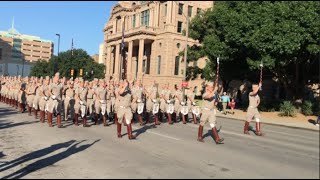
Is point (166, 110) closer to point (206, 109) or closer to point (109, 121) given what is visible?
point (109, 121)

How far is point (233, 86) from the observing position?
2397 inches

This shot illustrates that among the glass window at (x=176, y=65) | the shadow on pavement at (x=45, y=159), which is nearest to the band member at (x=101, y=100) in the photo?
the shadow on pavement at (x=45, y=159)

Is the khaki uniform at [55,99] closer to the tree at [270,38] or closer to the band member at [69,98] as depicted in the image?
the band member at [69,98]

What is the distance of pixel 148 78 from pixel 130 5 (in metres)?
22.2

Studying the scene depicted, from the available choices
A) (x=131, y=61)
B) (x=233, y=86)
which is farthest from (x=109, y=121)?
(x=131, y=61)

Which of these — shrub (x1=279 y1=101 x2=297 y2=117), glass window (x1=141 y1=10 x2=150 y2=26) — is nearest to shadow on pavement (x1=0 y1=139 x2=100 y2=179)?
shrub (x1=279 y1=101 x2=297 y2=117)

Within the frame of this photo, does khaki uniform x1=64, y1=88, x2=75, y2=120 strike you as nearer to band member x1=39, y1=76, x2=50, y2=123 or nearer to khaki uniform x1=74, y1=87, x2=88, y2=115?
khaki uniform x1=74, y1=87, x2=88, y2=115

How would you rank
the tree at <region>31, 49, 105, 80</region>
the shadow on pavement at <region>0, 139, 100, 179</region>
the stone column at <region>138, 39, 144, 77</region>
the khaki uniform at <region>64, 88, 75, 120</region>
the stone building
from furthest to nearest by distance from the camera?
the stone column at <region>138, 39, 144, 77</region>
the tree at <region>31, 49, 105, 80</region>
the stone building
the khaki uniform at <region>64, 88, 75, 120</region>
the shadow on pavement at <region>0, 139, 100, 179</region>

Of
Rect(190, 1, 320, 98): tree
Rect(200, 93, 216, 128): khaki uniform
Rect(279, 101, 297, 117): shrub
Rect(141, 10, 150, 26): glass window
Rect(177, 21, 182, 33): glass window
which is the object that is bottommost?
Rect(279, 101, 297, 117): shrub

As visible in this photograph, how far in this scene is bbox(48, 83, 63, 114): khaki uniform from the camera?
17953mm

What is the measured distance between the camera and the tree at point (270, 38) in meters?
27.3

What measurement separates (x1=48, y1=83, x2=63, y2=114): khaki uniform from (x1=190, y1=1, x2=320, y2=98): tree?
9.15m

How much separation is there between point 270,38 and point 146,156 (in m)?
19.4

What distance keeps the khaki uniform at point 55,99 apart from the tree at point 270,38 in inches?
360
